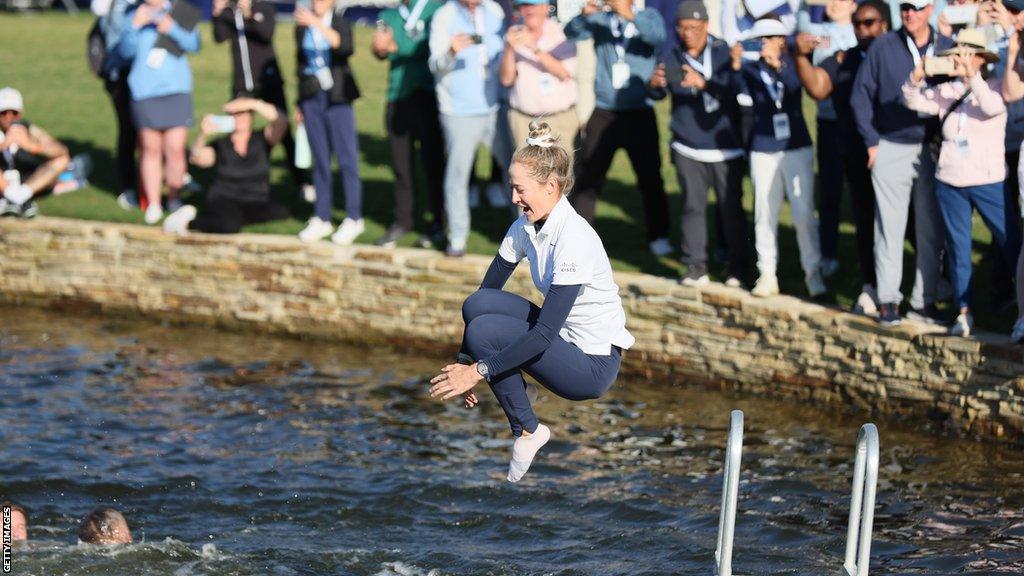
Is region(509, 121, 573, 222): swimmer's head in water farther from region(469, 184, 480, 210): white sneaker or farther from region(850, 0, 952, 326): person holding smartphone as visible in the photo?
region(469, 184, 480, 210): white sneaker

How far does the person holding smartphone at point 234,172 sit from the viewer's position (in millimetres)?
16125

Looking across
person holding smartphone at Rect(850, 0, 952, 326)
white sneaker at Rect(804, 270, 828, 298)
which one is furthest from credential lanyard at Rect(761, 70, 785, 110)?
white sneaker at Rect(804, 270, 828, 298)

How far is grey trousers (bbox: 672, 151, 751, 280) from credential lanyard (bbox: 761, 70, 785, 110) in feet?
2.51

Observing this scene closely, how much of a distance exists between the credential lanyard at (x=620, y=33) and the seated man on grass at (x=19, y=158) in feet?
22.1

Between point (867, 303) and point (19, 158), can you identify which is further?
point (19, 158)

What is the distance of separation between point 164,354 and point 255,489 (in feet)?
11.7

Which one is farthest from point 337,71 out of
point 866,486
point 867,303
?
point 866,486

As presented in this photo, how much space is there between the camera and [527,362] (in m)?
8.28

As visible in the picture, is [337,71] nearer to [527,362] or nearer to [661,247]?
[661,247]

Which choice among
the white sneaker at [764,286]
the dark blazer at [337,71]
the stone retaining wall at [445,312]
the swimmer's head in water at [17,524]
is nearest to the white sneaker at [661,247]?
the stone retaining wall at [445,312]

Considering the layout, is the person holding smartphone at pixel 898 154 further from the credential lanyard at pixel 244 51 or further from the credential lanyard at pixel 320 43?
the credential lanyard at pixel 244 51

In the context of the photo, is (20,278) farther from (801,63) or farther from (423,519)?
(801,63)

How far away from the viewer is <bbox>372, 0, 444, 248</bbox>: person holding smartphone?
1495cm

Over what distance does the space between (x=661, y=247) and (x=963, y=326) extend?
11.1ft
